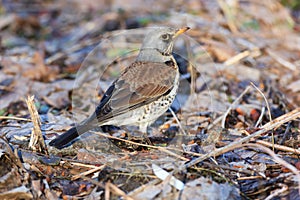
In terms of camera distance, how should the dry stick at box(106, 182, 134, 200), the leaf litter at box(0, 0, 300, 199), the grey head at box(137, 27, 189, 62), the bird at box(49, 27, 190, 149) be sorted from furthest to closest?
the grey head at box(137, 27, 189, 62) < the bird at box(49, 27, 190, 149) < the leaf litter at box(0, 0, 300, 199) < the dry stick at box(106, 182, 134, 200)

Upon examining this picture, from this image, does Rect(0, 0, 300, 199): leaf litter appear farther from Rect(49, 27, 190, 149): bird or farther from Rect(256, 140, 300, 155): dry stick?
Rect(49, 27, 190, 149): bird

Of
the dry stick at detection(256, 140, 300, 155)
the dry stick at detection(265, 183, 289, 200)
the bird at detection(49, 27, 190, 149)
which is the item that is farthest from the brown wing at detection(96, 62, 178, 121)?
the dry stick at detection(265, 183, 289, 200)

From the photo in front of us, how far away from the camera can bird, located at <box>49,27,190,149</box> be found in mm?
5625

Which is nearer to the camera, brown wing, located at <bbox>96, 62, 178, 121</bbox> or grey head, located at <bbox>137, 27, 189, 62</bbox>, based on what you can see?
brown wing, located at <bbox>96, 62, 178, 121</bbox>

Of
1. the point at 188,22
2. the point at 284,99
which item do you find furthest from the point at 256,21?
the point at 284,99

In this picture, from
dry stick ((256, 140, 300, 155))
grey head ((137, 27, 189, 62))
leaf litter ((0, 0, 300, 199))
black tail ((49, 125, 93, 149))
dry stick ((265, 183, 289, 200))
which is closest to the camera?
dry stick ((265, 183, 289, 200))

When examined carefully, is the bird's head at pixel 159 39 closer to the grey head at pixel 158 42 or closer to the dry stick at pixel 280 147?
the grey head at pixel 158 42

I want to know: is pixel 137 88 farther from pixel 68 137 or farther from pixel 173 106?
pixel 173 106

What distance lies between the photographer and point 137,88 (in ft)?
19.4

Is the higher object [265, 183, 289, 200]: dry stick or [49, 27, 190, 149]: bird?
[49, 27, 190, 149]: bird

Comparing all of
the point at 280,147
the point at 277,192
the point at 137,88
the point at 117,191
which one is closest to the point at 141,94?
the point at 137,88

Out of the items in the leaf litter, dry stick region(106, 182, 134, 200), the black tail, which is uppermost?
dry stick region(106, 182, 134, 200)

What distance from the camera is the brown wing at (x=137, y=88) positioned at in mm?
5704

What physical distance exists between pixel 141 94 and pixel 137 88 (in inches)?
3.5
